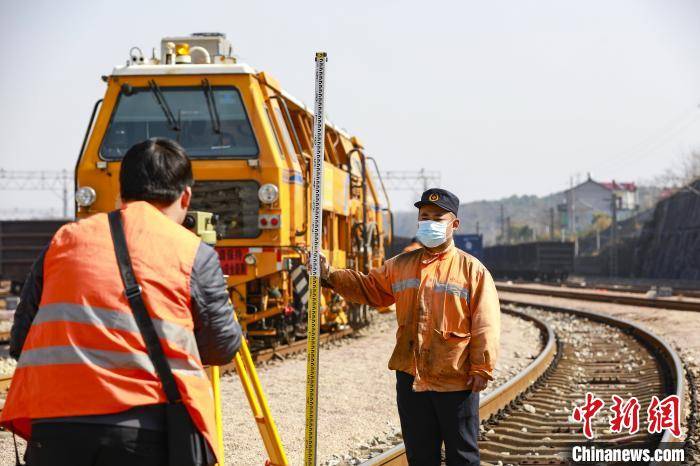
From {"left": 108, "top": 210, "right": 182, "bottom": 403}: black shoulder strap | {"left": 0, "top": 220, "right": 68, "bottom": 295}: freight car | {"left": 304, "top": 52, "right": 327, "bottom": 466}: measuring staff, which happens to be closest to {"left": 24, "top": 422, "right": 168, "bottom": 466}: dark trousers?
{"left": 108, "top": 210, "right": 182, "bottom": 403}: black shoulder strap

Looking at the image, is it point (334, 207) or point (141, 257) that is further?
point (334, 207)

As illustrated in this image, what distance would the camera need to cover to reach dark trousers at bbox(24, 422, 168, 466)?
109 inches

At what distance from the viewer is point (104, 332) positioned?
281 cm

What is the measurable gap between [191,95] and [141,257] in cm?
838

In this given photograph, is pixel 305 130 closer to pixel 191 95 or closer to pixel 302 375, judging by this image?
pixel 191 95

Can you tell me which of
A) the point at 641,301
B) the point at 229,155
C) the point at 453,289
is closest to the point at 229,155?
the point at 229,155

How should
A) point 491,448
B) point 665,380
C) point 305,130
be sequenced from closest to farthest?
point 491,448, point 665,380, point 305,130

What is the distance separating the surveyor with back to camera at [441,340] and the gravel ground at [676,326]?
2664 mm

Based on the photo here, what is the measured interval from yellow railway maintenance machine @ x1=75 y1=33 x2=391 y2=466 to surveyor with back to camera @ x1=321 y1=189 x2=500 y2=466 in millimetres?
5852

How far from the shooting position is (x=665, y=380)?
10438mm

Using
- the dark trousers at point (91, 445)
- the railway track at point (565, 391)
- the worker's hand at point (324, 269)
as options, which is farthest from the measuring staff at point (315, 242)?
the railway track at point (565, 391)

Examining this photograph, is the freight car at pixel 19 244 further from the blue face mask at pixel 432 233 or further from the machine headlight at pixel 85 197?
the blue face mask at pixel 432 233

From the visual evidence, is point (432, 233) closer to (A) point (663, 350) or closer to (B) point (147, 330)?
(B) point (147, 330)

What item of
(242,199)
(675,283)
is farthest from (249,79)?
(675,283)
